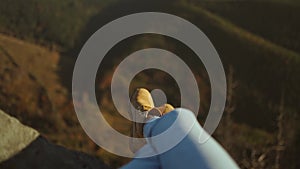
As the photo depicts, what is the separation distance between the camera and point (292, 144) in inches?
123

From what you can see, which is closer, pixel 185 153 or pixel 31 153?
pixel 185 153

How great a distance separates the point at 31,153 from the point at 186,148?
1.03 meters

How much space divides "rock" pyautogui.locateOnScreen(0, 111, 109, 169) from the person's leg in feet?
2.83

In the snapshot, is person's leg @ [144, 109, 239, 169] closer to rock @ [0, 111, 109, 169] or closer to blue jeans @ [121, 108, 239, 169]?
blue jeans @ [121, 108, 239, 169]

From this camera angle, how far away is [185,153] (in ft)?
2.49

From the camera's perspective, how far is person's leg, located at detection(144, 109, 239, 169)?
2.39 ft

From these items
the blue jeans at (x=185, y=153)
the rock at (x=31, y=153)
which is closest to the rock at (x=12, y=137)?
the rock at (x=31, y=153)

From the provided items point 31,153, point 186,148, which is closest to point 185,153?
point 186,148

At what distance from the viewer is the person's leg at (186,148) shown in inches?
28.6

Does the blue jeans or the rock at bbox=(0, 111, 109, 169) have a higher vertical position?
the blue jeans

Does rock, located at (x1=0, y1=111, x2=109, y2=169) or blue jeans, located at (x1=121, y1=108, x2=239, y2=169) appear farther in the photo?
rock, located at (x1=0, y1=111, x2=109, y2=169)

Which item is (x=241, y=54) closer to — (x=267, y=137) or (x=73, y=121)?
(x=267, y=137)

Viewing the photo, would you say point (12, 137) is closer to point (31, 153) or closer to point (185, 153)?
point (31, 153)

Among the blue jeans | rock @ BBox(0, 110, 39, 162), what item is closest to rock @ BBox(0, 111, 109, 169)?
rock @ BBox(0, 110, 39, 162)
